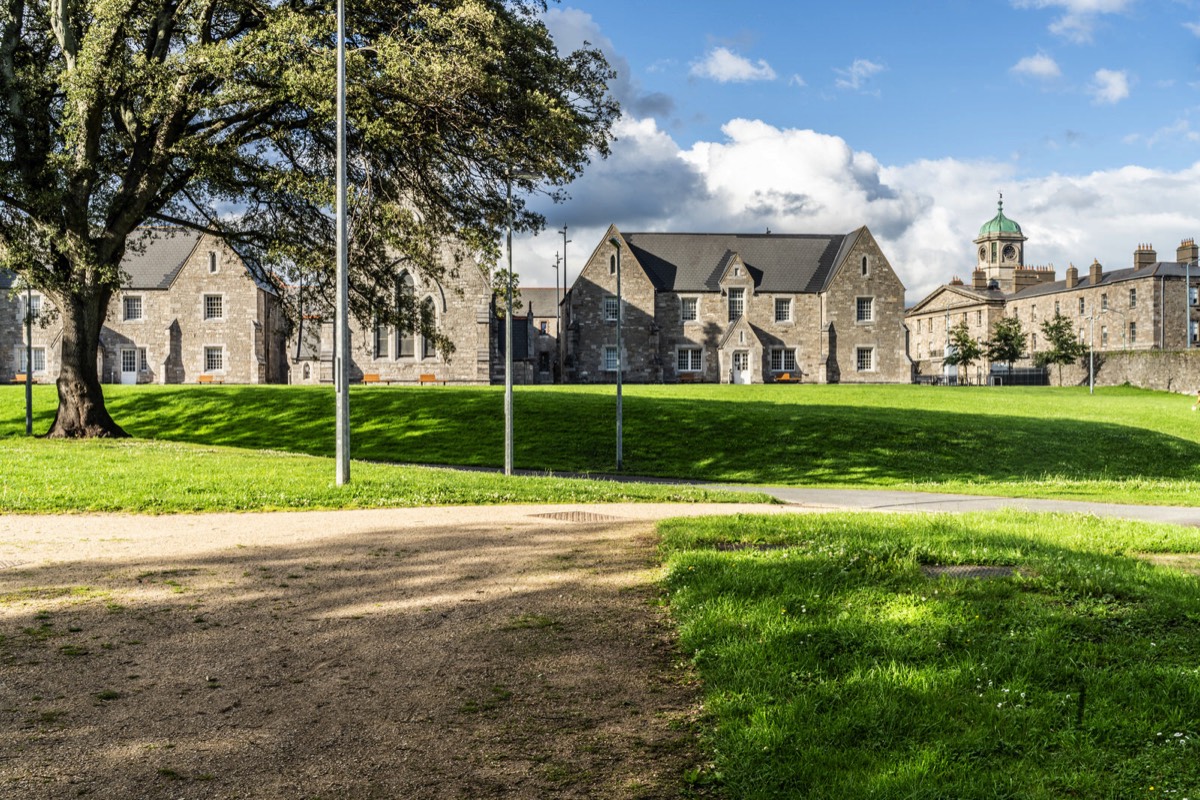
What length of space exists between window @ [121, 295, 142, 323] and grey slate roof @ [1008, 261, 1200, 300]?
92.4 m

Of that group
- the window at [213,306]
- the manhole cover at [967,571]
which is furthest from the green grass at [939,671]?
the window at [213,306]

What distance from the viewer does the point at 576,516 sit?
13.9m

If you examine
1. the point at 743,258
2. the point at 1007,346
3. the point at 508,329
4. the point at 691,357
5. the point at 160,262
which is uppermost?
the point at 743,258

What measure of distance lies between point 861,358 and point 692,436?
4852 centimetres

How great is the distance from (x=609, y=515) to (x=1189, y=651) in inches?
344

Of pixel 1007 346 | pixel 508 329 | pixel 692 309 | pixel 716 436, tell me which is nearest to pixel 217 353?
pixel 692 309

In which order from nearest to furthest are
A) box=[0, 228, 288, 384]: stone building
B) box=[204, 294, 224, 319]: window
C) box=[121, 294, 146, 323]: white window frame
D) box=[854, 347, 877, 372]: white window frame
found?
box=[0, 228, 288, 384]: stone building → box=[204, 294, 224, 319]: window → box=[121, 294, 146, 323]: white window frame → box=[854, 347, 877, 372]: white window frame

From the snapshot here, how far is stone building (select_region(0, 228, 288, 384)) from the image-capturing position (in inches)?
2648

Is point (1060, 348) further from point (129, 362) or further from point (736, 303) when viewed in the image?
point (129, 362)

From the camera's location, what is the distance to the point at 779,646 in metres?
6.45

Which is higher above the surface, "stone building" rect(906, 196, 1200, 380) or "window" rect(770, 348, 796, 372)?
"stone building" rect(906, 196, 1200, 380)

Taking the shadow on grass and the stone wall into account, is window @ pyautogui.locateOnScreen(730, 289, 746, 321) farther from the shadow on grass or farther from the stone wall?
the shadow on grass

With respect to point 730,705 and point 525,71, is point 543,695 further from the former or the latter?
point 525,71

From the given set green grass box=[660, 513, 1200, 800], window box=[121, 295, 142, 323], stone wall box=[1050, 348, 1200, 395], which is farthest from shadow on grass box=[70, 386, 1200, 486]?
window box=[121, 295, 142, 323]
